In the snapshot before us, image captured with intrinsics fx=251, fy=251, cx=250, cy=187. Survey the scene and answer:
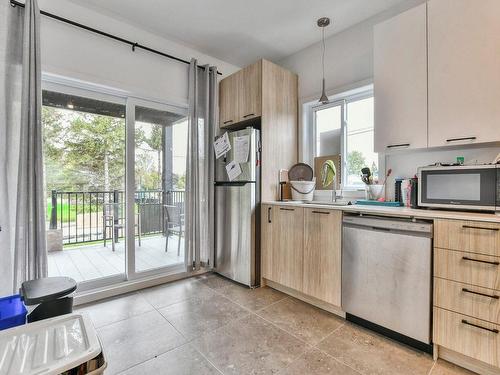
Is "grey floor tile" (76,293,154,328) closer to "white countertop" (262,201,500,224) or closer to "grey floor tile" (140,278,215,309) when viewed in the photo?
"grey floor tile" (140,278,215,309)

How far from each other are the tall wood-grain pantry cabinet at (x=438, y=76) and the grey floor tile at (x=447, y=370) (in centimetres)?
142

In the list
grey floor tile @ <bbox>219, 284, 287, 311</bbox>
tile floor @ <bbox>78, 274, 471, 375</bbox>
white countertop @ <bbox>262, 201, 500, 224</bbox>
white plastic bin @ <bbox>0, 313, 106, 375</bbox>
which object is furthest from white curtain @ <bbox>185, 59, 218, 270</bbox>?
white plastic bin @ <bbox>0, 313, 106, 375</bbox>

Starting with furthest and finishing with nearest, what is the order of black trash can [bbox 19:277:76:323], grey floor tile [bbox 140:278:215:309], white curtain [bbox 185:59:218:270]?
white curtain [bbox 185:59:218:270] → grey floor tile [bbox 140:278:215:309] → black trash can [bbox 19:277:76:323]

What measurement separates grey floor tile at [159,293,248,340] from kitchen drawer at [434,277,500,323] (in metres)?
1.42

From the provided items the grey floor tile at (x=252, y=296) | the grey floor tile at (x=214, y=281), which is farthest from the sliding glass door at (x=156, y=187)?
the grey floor tile at (x=252, y=296)

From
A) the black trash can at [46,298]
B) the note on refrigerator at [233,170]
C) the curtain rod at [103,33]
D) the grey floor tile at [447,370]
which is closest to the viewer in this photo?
the black trash can at [46,298]

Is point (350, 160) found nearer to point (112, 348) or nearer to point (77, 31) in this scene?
point (112, 348)

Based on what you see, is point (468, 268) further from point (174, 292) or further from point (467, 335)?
point (174, 292)

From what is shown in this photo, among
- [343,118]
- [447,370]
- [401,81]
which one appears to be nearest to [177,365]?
[447,370]

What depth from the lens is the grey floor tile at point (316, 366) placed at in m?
1.48

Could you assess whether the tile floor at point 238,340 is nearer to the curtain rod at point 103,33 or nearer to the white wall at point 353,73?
the white wall at point 353,73

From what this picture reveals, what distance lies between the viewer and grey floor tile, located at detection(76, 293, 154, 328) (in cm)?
208

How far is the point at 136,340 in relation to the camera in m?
1.79

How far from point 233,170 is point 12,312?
2076 mm
